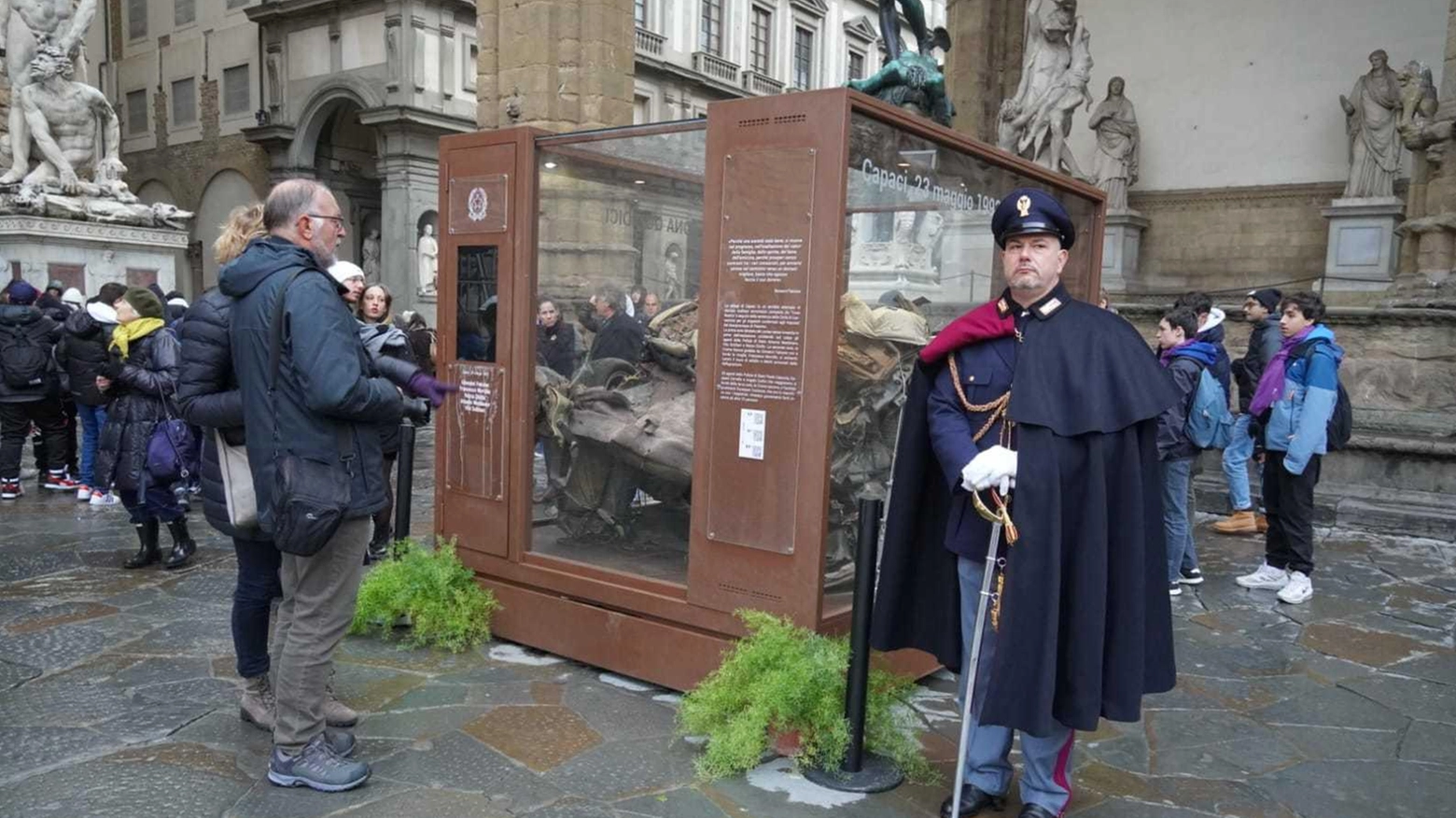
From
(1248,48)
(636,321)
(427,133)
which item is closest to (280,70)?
(427,133)

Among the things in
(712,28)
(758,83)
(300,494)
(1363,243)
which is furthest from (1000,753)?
(758,83)

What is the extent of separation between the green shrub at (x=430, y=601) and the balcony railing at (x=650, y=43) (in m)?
26.5

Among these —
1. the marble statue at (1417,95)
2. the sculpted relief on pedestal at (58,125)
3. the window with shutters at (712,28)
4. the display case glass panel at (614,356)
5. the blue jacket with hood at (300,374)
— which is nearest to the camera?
the blue jacket with hood at (300,374)

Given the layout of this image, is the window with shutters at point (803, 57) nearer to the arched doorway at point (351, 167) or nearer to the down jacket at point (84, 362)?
the arched doorway at point (351, 167)

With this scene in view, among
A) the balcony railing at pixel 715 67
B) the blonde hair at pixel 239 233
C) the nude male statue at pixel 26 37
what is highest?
the balcony railing at pixel 715 67

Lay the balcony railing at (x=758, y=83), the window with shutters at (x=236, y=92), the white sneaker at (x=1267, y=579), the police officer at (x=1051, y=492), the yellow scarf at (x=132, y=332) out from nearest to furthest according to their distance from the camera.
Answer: the police officer at (x=1051, y=492), the yellow scarf at (x=132, y=332), the white sneaker at (x=1267, y=579), the window with shutters at (x=236, y=92), the balcony railing at (x=758, y=83)

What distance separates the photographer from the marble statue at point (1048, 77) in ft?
39.8

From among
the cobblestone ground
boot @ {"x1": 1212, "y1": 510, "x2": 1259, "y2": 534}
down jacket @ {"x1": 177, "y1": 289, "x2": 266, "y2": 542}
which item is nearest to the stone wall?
boot @ {"x1": 1212, "y1": 510, "x2": 1259, "y2": 534}

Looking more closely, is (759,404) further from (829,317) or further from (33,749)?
(33,749)

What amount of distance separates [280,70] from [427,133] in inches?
211

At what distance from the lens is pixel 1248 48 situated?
13.1 meters

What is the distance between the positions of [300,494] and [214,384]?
2.20 feet

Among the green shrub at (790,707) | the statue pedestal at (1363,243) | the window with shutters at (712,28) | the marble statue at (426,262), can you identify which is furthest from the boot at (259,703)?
the window with shutters at (712,28)

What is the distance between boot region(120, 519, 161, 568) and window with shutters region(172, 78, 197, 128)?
27.2 metres
